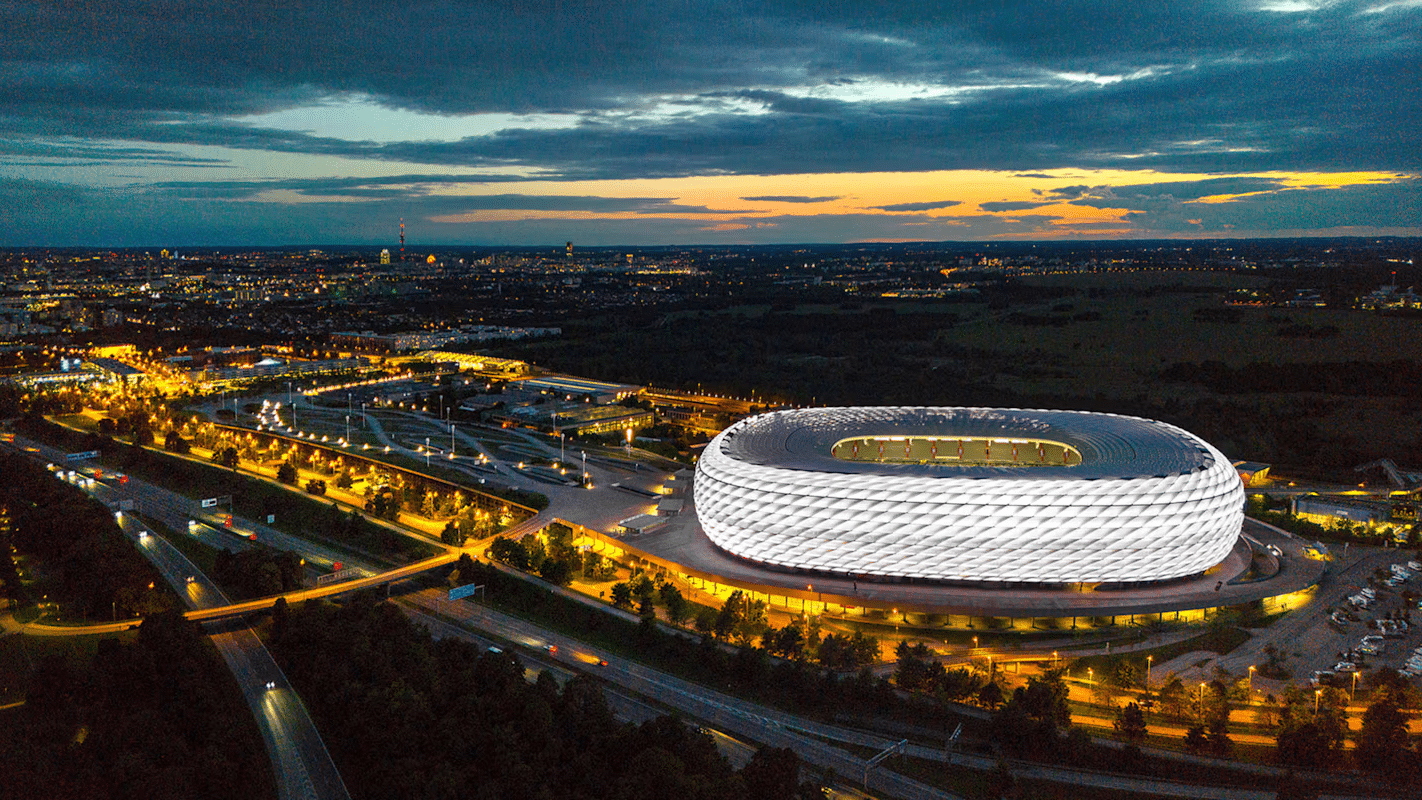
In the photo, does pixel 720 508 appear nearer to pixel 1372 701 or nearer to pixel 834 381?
pixel 1372 701

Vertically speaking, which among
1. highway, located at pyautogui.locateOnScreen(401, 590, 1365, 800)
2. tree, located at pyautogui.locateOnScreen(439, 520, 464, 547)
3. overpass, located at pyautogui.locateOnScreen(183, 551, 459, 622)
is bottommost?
highway, located at pyautogui.locateOnScreen(401, 590, 1365, 800)

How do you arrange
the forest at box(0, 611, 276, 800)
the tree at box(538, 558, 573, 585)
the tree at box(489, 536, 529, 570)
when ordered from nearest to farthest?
the forest at box(0, 611, 276, 800) → the tree at box(538, 558, 573, 585) → the tree at box(489, 536, 529, 570)

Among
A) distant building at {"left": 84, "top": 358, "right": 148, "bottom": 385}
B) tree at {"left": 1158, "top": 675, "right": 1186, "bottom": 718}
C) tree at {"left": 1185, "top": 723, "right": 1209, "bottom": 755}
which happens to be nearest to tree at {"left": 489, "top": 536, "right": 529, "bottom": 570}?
tree at {"left": 1158, "top": 675, "right": 1186, "bottom": 718}

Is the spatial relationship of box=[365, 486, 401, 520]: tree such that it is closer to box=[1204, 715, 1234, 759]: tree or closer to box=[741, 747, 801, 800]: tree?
box=[741, 747, 801, 800]: tree

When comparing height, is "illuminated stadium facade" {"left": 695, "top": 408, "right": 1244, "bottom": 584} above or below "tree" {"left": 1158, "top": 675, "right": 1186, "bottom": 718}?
above

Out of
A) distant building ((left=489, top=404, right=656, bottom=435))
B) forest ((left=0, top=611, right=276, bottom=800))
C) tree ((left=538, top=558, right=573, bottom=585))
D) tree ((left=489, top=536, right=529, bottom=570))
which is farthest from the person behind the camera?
distant building ((left=489, top=404, right=656, bottom=435))

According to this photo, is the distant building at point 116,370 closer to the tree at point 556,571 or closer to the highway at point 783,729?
the tree at point 556,571

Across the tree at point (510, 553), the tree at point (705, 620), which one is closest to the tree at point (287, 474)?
the tree at point (510, 553)
